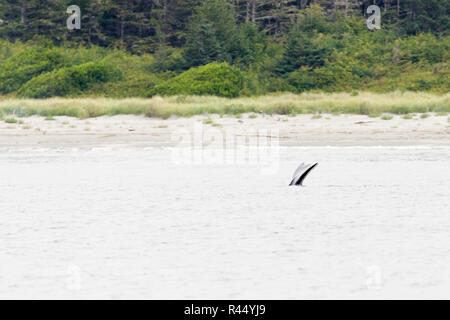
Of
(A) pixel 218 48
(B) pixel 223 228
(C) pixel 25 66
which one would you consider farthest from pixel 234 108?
(C) pixel 25 66

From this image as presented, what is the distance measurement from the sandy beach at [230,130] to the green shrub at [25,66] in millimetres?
14429

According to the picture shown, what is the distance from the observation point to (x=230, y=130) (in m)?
23.7

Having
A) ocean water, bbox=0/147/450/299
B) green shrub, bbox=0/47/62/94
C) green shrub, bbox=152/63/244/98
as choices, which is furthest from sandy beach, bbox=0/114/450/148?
green shrub, bbox=0/47/62/94

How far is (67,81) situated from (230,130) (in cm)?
1586

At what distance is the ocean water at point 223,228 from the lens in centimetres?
821

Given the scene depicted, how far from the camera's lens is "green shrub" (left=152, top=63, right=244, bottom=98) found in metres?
34.7

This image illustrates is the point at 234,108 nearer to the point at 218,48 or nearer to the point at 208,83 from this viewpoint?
the point at 208,83

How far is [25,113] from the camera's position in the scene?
1038 inches

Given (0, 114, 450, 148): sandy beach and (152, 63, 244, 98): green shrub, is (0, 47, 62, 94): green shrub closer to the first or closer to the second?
(152, 63, 244, 98): green shrub

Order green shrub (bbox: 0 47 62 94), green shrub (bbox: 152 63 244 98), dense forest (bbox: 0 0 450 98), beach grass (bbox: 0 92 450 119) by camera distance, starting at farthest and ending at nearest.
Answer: green shrub (bbox: 0 47 62 94) → dense forest (bbox: 0 0 450 98) → green shrub (bbox: 152 63 244 98) → beach grass (bbox: 0 92 450 119)

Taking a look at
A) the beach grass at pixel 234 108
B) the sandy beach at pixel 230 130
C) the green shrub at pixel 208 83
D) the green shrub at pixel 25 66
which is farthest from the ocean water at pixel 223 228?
the green shrub at pixel 25 66

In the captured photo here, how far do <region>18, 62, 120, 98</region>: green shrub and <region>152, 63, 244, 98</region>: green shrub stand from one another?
11.7ft

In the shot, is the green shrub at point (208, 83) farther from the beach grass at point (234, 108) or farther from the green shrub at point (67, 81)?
the beach grass at point (234, 108)

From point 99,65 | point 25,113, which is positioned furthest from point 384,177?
point 99,65
